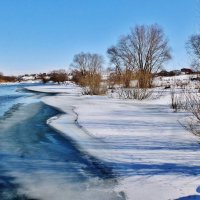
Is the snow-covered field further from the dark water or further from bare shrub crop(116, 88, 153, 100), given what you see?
bare shrub crop(116, 88, 153, 100)

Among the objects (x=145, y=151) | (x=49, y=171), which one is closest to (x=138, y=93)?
(x=145, y=151)

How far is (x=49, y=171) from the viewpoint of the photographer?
6.78m

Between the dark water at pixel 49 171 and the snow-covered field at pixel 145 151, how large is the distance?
0.94 ft

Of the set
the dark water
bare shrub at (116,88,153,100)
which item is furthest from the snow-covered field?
bare shrub at (116,88,153,100)

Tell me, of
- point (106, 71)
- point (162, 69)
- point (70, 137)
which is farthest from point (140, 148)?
point (162, 69)

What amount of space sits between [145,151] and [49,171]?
2271 mm

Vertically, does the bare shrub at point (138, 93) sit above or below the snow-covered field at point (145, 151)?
above

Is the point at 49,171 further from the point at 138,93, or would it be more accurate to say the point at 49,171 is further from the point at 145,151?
the point at 138,93

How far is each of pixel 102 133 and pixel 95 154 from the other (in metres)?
2.56

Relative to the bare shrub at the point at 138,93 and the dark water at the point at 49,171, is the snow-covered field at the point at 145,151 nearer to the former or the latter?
the dark water at the point at 49,171

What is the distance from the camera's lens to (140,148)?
327 inches

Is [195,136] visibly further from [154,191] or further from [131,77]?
[131,77]

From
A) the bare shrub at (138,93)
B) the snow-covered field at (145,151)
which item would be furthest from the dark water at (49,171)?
the bare shrub at (138,93)

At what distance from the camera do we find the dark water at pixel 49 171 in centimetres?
552
